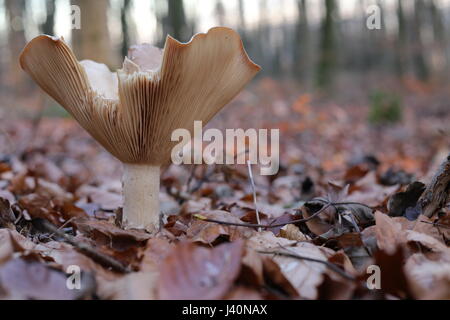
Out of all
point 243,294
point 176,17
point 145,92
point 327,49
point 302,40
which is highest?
point 302,40

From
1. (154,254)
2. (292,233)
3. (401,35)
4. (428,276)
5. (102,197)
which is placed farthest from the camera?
(401,35)

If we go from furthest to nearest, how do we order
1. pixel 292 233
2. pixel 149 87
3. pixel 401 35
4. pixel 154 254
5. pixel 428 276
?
pixel 401 35, pixel 292 233, pixel 149 87, pixel 154 254, pixel 428 276

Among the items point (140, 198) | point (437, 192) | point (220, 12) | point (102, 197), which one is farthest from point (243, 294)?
point (220, 12)

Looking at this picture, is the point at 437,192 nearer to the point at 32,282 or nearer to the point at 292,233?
the point at 292,233

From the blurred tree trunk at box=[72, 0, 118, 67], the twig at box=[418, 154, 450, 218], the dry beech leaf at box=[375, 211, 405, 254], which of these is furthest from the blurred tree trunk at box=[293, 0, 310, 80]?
the dry beech leaf at box=[375, 211, 405, 254]

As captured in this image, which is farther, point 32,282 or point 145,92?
point 145,92

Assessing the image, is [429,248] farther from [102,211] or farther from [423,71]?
[423,71]

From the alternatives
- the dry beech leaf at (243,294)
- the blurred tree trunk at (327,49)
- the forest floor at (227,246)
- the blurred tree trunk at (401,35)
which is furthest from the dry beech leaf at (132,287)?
the blurred tree trunk at (401,35)
